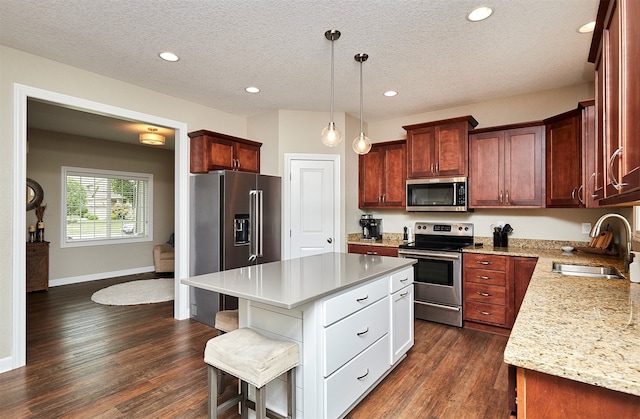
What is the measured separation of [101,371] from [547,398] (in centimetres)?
310

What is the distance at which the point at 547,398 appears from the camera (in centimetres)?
96

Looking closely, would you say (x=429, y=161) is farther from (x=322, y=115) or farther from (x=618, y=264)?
(x=618, y=264)

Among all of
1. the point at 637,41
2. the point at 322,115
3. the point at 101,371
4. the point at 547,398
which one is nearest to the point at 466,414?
the point at 547,398

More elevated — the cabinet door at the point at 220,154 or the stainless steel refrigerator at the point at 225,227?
the cabinet door at the point at 220,154

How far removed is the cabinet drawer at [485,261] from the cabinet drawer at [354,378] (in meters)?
1.64

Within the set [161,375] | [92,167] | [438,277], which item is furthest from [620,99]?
[92,167]

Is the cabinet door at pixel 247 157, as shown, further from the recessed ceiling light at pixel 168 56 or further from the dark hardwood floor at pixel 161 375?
the dark hardwood floor at pixel 161 375

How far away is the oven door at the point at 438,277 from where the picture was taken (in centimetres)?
362

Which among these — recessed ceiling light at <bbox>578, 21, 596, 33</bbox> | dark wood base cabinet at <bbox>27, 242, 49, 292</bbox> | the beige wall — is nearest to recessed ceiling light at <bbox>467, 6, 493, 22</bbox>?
recessed ceiling light at <bbox>578, 21, 596, 33</bbox>

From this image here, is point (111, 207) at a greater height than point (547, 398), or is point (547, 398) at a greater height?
point (111, 207)

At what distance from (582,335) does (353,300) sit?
1.17 meters

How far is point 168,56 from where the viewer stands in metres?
2.85

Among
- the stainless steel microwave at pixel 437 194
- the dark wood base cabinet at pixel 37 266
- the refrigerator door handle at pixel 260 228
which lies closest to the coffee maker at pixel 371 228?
the stainless steel microwave at pixel 437 194

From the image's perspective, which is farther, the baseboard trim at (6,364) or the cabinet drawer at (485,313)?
the cabinet drawer at (485,313)
